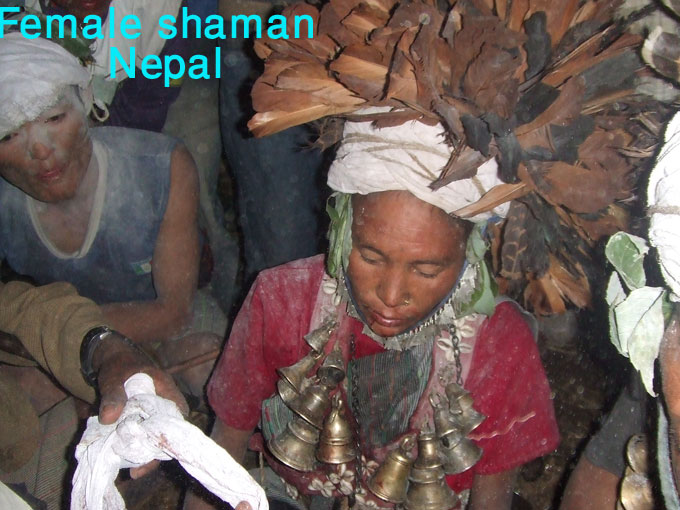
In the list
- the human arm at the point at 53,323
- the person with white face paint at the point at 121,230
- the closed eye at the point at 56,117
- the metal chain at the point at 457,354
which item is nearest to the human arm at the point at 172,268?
the person with white face paint at the point at 121,230

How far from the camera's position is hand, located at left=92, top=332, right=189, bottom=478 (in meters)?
1.68

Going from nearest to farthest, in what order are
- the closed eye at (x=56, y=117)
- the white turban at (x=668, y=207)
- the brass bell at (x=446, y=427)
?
Answer: the white turban at (x=668, y=207), the brass bell at (x=446, y=427), the closed eye at (x=56, y=117)

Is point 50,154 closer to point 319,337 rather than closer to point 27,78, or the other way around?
point 27,78

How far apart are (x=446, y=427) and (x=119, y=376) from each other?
1048 millimetres

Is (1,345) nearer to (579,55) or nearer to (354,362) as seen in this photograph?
(354,362)

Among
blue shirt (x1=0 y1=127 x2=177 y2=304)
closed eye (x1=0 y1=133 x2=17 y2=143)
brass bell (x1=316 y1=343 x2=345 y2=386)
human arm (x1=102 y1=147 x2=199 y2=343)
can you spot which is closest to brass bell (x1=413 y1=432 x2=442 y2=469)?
brass bell (x1=316 y1=343 x2=345 y2=386)

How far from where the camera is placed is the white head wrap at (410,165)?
1832 millimetres

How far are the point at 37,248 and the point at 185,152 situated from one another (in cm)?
89

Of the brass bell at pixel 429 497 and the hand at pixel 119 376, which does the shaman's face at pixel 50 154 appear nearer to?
the hand at pixel 119 376

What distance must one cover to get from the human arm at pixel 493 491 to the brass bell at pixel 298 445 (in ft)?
1.96

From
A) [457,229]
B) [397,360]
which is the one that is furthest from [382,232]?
[397,360]

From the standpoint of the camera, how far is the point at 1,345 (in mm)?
2611

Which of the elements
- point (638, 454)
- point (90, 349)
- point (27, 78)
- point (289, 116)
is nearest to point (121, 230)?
point (27, 78)

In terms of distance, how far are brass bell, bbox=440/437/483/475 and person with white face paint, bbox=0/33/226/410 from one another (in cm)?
158
